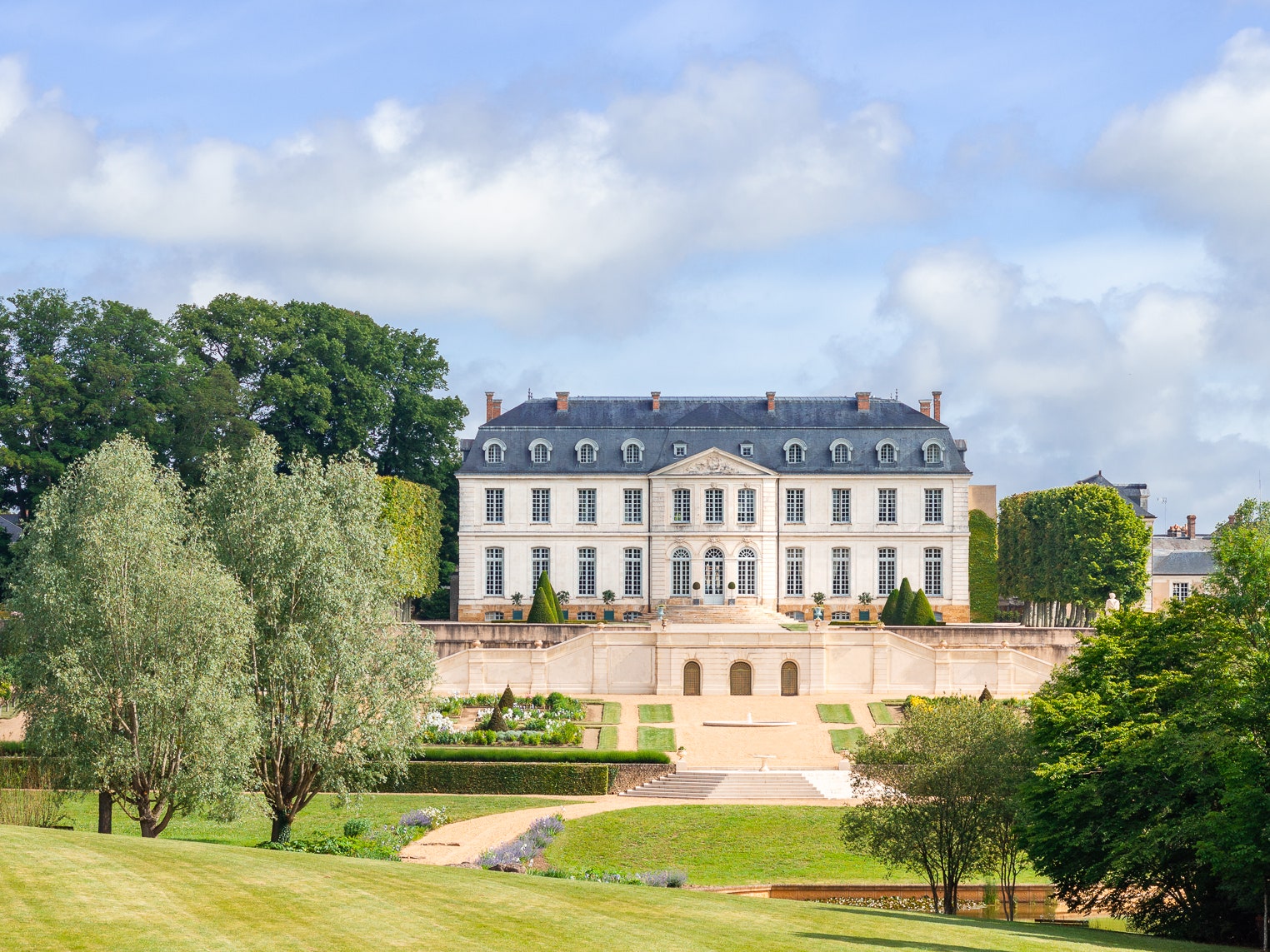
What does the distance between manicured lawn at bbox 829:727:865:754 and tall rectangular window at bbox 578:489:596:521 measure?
23.8 meters

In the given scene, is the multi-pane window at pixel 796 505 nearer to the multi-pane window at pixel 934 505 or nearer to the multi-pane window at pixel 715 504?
the multi-pane window at pixel 715 504

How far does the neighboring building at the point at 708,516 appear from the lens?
63.1 metres

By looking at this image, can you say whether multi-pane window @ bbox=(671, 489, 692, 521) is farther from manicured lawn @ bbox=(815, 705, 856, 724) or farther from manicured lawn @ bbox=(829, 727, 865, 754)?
manicured lawn @ bbox=(829, 727, 865, 754)

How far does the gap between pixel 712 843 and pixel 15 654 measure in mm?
13653

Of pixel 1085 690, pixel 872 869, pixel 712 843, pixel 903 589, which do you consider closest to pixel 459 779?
pixel 712 843

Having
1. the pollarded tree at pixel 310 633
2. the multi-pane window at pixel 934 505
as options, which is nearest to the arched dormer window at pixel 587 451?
the multi-pane window at pixel 934 505

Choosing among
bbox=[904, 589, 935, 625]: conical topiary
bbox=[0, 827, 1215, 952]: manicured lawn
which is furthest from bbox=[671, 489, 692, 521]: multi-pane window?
bbox=[0, 827, 1215, 952]: manicured lawn

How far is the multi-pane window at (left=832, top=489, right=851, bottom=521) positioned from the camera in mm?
63719

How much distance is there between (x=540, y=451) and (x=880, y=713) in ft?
80.6

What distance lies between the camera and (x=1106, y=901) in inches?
890

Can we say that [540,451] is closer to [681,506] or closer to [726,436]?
[681,506]

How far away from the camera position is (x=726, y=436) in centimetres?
6412

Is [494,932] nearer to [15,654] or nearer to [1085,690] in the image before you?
[1085,690]

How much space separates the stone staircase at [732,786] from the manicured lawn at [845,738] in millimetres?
3744
